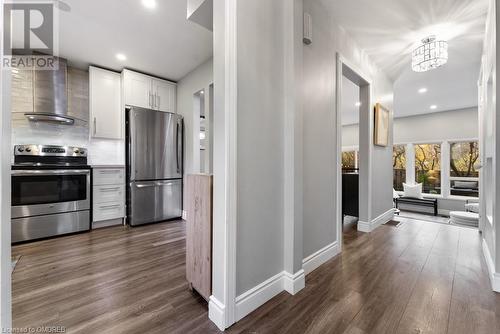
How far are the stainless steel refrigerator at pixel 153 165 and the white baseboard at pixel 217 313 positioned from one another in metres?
2.44

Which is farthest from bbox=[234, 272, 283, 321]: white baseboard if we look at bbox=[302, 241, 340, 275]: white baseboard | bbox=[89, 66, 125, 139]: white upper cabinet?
bbox=[89, 66, 125, 139]: white upper cabinet

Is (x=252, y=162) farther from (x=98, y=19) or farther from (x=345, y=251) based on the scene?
(x=98, y=19)

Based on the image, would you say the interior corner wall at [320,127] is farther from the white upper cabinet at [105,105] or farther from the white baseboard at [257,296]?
the white upper cabinet at [105,105]

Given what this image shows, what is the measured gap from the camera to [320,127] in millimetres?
2029

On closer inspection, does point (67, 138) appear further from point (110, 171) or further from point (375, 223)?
point (375, 223)

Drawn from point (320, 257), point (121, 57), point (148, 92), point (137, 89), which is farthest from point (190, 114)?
point (320, 257)

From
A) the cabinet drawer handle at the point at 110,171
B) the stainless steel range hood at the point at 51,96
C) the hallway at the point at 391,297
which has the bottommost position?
the hallway at the point at 391,297

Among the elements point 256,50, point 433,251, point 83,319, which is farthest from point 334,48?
point 83,319

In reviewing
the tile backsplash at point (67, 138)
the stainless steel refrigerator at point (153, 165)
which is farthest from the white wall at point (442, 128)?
the tile backsplash at point (67, 138)

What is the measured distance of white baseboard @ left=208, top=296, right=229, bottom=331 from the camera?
1.18 metres

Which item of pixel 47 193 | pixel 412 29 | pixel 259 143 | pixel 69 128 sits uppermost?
pixel 412 29

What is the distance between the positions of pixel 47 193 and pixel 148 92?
202 centimetres

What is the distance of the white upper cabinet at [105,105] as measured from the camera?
3.21 meters

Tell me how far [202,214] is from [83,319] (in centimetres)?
93
